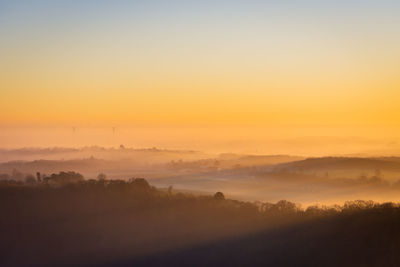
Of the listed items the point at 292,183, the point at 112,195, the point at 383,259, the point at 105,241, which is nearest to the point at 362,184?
the point at 292,183

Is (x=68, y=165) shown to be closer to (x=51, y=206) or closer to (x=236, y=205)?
(x=51, y=206)

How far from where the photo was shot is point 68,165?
614 feet

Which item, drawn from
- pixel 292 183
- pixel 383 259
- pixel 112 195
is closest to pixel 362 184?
pixel 292 183

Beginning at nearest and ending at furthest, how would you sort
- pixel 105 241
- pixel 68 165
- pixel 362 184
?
pixel 105 241, pixel 362 184, pixel 68 165

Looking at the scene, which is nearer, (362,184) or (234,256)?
(234,256)

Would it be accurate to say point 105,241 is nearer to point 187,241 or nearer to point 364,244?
point 187,241

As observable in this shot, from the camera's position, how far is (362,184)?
130 meters

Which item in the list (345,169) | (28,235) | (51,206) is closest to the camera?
(28,235)

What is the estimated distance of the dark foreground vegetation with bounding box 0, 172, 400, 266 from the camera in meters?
44.2

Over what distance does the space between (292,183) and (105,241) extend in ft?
294

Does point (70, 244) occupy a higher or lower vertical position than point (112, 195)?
lower

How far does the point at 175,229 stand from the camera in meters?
56.1

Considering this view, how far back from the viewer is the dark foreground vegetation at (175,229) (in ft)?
145

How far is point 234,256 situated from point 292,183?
313 feet
